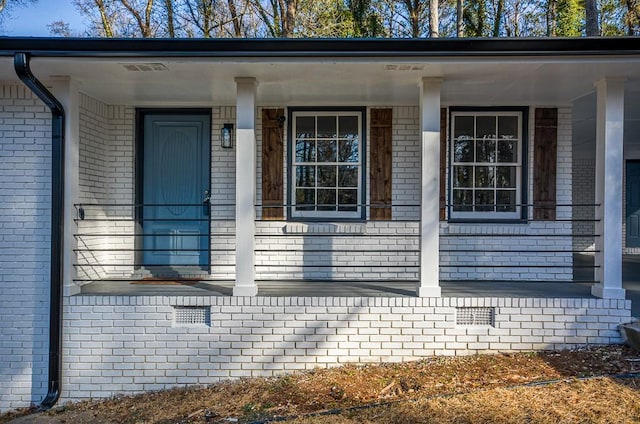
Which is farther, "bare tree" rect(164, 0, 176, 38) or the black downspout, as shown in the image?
"bare tree" rect(164, 0, 176, 38)

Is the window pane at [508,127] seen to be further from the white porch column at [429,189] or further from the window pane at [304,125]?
the window pane at [304,125]

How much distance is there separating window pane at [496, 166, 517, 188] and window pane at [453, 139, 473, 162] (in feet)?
1.34

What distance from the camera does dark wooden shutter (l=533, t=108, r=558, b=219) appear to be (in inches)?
230

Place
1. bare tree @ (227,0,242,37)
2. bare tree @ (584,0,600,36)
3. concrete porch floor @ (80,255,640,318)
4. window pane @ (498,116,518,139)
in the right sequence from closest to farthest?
concrete porch floor @ (80,255,640,318)
window pane @ (498,116,518,139)
bare tree @ (584,0,600,36)
bare tree @ (227,0,242,37)

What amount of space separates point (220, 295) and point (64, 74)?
103 inches

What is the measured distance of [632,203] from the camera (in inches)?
399

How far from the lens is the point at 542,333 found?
14.8 feet

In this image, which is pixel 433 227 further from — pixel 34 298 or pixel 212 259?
pixel 34 298

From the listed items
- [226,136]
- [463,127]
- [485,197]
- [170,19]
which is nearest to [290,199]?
[226,136]

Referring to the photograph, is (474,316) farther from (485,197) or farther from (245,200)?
(245,200)

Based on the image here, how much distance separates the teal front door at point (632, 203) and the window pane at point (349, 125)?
7.21m

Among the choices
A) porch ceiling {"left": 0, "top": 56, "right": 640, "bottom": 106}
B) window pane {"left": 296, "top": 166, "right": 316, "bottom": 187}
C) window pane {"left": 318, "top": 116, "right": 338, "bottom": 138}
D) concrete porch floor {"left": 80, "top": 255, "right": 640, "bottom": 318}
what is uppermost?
porch ceiling {"left": 0, "top": 56, "right": 640, "bottom": 106}

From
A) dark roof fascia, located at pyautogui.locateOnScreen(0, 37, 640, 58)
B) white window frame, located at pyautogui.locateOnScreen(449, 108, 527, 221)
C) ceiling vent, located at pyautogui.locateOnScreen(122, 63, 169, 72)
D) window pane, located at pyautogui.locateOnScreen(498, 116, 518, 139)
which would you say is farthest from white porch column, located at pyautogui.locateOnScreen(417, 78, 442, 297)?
ceiling vent, located at pyautogui.locateOnScreen(122, 63, 169, 72)

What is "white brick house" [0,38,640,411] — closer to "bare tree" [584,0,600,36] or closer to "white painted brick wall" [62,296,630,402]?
"white painted brick wall" [62,296,630,402]
